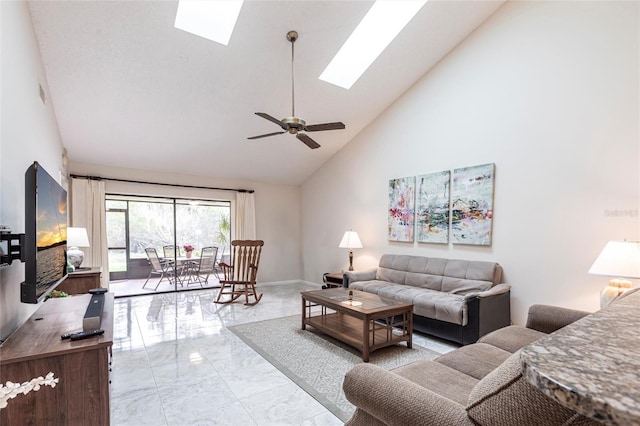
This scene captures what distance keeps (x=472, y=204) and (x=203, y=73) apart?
142 inches

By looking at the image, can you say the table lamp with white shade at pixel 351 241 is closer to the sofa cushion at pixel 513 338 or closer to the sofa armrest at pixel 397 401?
the sofa cushion at pixel 513 338

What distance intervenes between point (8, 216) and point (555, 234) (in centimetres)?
444

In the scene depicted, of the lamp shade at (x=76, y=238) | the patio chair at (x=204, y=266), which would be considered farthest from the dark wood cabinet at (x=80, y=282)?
the patio chair at (x=204, y=266)

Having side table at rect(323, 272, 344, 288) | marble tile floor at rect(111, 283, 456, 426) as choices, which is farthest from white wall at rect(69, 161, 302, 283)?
marble tile floor at rect(111, 283, 456, 426)

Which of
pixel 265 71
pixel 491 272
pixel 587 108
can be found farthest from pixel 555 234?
pixel 265 71

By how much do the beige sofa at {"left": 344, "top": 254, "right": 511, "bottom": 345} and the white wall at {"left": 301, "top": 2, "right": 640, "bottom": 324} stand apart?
193 millimetres

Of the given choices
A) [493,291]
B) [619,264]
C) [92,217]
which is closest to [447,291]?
[493,291]

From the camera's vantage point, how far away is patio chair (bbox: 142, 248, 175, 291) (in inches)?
227

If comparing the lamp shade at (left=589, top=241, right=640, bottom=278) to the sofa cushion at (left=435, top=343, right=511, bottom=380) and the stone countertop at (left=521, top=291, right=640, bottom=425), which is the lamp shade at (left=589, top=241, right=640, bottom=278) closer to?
the sofa cushion at (left=435, top=343, right=511, bottom=380)

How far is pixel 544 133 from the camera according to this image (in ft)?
10.7

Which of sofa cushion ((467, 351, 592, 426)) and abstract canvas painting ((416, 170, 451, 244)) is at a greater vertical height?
abstract canvas painting ((416, 170, 451, 244))

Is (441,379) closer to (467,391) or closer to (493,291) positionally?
(467,391)

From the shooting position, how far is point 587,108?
297cm

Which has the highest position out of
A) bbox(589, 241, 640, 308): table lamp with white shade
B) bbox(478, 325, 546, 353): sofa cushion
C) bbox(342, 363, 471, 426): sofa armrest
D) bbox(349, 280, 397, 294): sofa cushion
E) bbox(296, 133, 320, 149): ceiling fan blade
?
bbox(296, 133, 320, 149): ceiling fan blade
